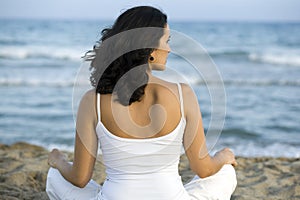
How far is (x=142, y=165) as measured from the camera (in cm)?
213

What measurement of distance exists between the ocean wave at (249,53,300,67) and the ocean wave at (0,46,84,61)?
23.2ft

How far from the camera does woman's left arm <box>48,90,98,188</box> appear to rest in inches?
84.2

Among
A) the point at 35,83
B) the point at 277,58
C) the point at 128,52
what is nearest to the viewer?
the point at 128,52

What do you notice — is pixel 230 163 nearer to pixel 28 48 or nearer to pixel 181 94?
pixel 181 94

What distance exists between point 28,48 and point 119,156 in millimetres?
18341

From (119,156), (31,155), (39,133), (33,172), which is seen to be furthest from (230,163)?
(39,133)

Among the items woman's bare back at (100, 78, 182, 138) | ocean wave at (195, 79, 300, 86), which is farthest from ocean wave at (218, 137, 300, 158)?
ocean wave at (195, 79, 300, 86)

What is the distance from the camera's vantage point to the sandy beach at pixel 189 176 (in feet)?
11.7

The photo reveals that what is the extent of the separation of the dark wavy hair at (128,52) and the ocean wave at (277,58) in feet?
49.3

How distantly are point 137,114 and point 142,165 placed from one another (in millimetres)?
251

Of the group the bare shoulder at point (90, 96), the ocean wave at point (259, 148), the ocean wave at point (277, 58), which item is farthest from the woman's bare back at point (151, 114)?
the ocean wave at point (277, 58)

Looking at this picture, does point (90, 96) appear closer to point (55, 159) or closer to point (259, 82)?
point (55, 159)

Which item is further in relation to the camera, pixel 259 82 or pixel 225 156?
pixel 259 82

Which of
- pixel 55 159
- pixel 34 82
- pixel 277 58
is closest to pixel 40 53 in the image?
pixel 34 82
